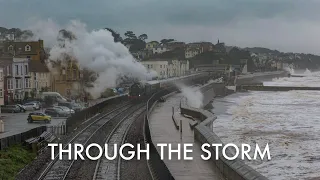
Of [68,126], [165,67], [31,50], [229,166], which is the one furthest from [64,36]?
[165,67]

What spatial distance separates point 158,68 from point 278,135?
258 feet

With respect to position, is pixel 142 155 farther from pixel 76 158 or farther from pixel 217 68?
pixel 217 68

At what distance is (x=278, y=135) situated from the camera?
42.6 meters

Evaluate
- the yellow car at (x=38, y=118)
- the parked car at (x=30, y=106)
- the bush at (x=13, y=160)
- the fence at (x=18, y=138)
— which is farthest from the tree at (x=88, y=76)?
the bush at (x=13, y=160)

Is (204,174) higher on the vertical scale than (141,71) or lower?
lower

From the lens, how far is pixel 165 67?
414 feet

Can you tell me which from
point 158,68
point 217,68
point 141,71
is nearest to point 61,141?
point 141,71

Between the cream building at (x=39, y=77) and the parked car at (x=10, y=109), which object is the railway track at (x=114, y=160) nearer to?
the parked car at (x=10, y=109)

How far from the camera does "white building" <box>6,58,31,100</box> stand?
5888 cm

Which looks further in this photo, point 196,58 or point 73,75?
point 196,58

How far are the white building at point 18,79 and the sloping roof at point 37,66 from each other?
301 centimetres

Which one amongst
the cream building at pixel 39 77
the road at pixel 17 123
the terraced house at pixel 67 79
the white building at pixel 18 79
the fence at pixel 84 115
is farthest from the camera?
the terraced house at pixel 67 79

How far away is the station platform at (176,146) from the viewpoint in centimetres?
2148

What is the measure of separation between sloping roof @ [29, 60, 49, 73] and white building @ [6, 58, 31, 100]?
3.01 meters
